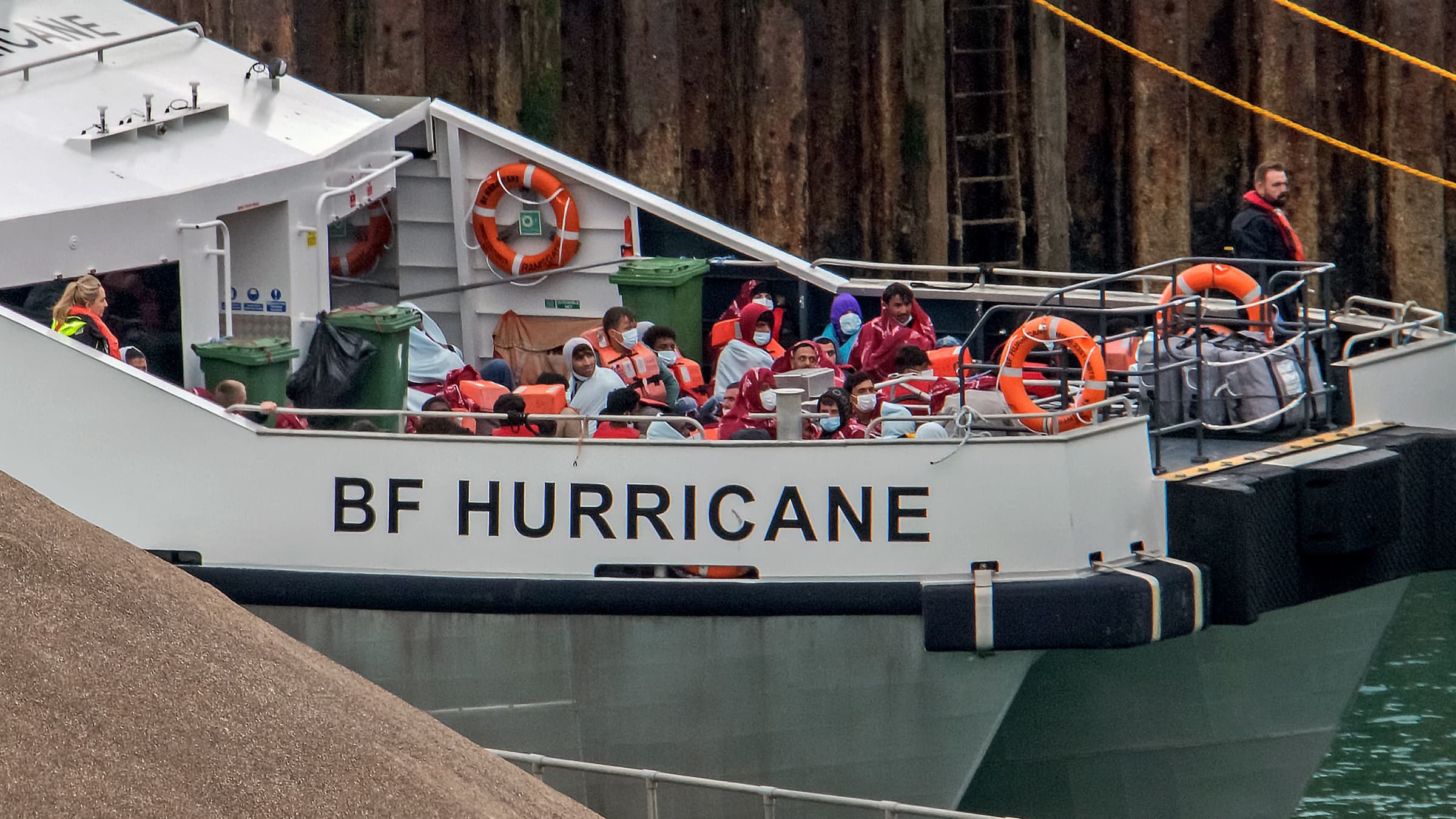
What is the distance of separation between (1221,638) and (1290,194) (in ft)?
19.6

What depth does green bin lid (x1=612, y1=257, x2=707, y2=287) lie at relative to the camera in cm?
973

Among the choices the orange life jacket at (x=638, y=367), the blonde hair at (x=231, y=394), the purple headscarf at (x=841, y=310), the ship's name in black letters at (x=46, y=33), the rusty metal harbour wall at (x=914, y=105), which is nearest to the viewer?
the blonde hair at (x=231, y=394)

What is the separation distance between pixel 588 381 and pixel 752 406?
837mm

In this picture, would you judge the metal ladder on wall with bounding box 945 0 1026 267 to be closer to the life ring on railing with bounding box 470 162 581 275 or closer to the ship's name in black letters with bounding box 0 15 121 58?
the life ring on railing with bounding box 470 162 581 275

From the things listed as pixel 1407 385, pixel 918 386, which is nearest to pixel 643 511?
pixel 918 386

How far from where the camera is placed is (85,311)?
7.34 metres

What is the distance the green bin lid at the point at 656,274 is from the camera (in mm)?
9734

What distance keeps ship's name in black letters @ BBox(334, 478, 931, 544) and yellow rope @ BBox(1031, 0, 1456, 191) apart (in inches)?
250

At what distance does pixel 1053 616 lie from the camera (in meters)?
6.55

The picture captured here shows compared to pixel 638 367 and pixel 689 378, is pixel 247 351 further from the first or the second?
pixel 689 378

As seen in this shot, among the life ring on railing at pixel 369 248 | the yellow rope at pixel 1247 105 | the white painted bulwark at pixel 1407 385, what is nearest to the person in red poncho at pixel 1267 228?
the white painted bulwark at pixel 1407 385

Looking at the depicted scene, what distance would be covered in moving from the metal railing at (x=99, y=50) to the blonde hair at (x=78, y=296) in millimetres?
1634

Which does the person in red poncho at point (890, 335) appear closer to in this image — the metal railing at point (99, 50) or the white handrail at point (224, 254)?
the white handrail at point (224, 254)

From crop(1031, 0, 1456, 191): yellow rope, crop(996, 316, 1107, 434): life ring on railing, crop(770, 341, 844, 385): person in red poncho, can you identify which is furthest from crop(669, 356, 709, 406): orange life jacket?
crop(1031, 0, 1456, 191): yellow rope
